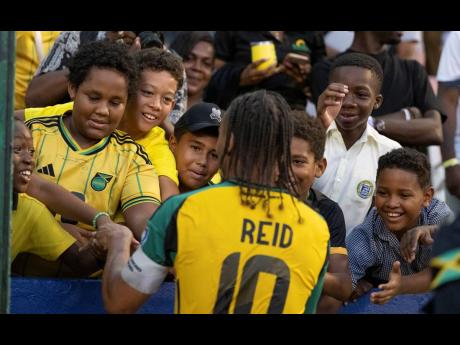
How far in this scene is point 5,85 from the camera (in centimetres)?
342

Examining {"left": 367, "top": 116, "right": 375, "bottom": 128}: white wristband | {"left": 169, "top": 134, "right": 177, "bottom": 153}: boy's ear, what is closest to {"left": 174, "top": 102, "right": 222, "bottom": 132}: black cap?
{"left": 169, "top": 134, "right": 177, "bottom": 153}: boy's ear

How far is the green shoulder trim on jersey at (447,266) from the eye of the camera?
2600mm

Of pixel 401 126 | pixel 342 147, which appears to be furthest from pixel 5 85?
pixel 401 126

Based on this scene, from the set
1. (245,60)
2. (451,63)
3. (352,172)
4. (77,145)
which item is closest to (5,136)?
(77,145)

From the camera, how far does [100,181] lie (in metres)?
4.70

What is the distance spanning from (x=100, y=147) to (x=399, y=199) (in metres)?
1.53

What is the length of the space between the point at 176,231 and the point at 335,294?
1244 mm

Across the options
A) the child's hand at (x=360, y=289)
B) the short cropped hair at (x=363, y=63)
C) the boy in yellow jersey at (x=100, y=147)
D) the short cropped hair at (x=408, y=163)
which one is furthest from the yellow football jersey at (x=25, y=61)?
the child's hand at (x=360, y=289)

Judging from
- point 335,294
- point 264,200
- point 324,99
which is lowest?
point 335,294

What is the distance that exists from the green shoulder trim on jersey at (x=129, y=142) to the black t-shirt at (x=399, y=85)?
182 cm

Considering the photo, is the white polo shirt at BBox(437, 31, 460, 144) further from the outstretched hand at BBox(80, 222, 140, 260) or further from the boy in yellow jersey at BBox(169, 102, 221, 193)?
the outstretched hand at BBox(80, 222, 140, 260)

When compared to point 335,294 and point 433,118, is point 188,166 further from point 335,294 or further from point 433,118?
point 433,118

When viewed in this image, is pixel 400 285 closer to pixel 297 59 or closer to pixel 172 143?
pixel 172 143

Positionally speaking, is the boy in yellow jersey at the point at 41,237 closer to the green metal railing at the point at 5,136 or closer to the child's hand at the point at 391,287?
the green metal railing at the point at 5,136
